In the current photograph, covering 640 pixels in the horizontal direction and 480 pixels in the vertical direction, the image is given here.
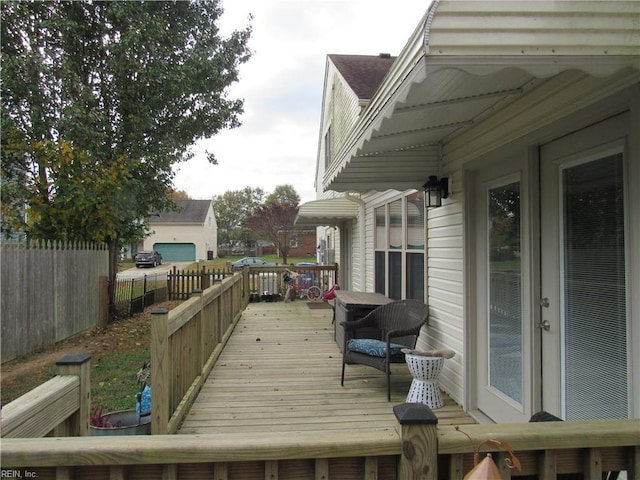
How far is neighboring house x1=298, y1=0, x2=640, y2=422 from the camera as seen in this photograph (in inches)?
64.2

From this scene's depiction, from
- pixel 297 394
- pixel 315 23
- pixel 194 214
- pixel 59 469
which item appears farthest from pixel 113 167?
pixel 194 214

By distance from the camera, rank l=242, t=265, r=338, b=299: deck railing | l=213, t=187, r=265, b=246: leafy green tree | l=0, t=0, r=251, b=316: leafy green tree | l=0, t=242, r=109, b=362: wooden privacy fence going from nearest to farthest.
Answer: l=0, t=242, r=109, b=362: wooden privacy fence, l=0, t=0, r=251, b=316: leafy green tree, l=242, t=265, r=338, b=299: deck railing, l=213, t=187, r=265, b=246: leafy green tree

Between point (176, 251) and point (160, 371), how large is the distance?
119 feet

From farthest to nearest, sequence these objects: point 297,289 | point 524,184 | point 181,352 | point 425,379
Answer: point 297,289, point 425,379, point 181,352, point 524,184

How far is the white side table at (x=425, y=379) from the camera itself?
12.0 feet

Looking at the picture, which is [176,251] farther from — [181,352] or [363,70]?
[181,352]

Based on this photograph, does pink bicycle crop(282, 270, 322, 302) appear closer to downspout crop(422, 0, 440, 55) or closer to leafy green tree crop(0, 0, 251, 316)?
leafy green tree crop(0, 0, 251, 316)

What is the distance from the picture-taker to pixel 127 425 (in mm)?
3098

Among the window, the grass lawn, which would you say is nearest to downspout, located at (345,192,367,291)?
the window

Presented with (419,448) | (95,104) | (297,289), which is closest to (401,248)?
(419,448)


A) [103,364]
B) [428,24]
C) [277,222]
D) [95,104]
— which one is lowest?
[103,364]

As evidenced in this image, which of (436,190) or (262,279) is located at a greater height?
(436,190)

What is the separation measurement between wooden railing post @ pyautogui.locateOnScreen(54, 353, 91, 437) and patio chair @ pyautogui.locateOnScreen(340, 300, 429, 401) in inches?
112

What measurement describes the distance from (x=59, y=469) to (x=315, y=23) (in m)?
4.96
